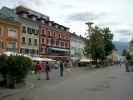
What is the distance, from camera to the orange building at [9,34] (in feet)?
173

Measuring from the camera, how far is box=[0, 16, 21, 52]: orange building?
173 ft

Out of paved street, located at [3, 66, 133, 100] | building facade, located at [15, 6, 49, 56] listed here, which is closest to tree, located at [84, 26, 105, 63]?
building facade, located at [15, 6, 49, 56]

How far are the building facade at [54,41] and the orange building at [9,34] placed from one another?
507 inches

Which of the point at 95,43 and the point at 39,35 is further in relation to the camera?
the point at 95,43

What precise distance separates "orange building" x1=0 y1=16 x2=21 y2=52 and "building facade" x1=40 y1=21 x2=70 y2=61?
12.9 metres

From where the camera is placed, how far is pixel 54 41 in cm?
7738

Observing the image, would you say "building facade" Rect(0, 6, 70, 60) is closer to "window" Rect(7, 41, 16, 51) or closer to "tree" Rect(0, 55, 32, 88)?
"window" Rect(7, 41, 16, 51)

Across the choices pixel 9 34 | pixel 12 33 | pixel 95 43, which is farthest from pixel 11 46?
pixel 95 43

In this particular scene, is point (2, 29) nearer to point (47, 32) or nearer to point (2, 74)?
point (47, 32)

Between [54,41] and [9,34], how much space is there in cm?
2393

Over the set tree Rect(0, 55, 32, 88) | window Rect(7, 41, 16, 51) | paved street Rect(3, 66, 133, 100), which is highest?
window Rect(7, 41, 16, 51)

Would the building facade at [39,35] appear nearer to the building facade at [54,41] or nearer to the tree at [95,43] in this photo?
the building facade at [54,41]

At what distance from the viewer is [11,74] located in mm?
17781

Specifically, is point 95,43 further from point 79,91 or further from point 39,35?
point 79,91
